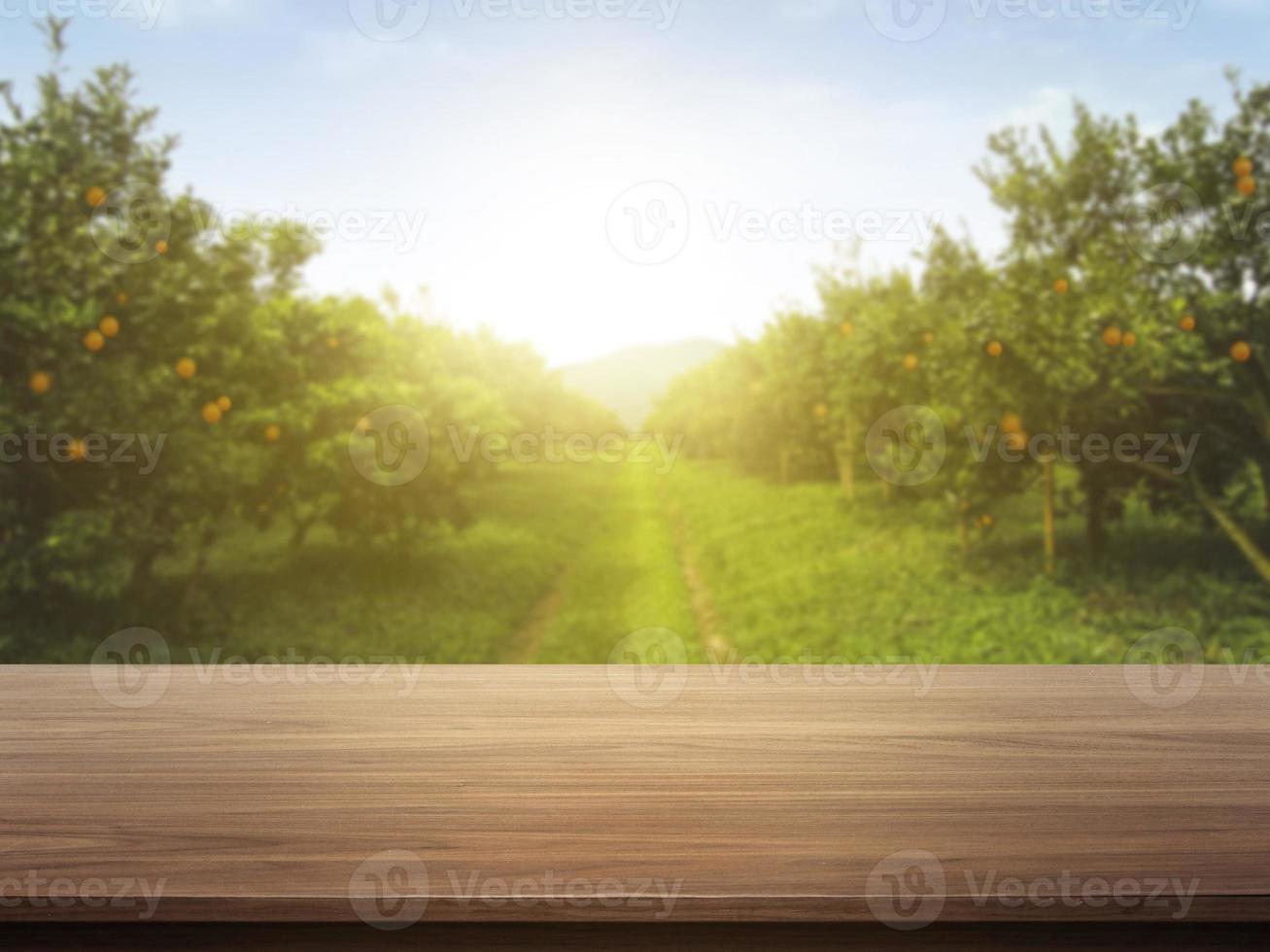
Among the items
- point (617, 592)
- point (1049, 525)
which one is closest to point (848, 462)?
point (1049, 525)

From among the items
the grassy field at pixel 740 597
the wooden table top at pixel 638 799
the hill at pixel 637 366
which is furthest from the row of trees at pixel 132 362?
the hill at pixel 637 366

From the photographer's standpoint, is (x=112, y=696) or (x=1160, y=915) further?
(x=112, y=696)

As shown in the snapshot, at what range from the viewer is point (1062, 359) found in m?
5.41

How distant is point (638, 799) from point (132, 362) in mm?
5880

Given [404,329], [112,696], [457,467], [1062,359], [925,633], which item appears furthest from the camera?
[404,329]

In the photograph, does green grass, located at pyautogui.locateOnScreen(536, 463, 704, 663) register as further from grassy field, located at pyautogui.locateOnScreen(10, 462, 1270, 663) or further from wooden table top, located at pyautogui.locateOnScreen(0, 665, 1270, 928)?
wooden table top, located at pyautogui.locateOnScreen(0, 665, 1270, 928)

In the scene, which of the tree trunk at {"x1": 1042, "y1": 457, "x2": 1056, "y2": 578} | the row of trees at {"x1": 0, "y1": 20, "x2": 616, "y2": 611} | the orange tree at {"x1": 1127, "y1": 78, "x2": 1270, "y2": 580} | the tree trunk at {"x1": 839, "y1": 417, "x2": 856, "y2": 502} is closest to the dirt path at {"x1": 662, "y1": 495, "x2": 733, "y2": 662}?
the tree trunk at {"x1": 839, "y1": 417, "x2": 856, "y2": 502}

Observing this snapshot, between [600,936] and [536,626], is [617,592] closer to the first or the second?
[536,626]

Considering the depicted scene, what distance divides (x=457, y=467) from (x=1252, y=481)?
18.5ft

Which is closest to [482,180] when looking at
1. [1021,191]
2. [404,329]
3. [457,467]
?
[404,329]

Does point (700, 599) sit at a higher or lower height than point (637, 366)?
lower

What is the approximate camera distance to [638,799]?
885 mm

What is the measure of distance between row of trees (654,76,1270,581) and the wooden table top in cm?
455

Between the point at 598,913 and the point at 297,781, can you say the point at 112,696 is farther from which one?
the point at 598,913
